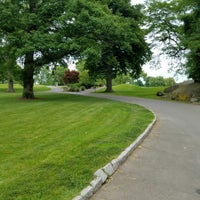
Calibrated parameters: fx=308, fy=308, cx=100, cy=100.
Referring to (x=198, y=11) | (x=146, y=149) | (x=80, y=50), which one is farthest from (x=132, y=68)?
(x=146, y=149)

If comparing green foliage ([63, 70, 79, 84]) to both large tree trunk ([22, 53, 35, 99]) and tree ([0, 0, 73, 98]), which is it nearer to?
large tree trunk ([22, 53, 35, 99])

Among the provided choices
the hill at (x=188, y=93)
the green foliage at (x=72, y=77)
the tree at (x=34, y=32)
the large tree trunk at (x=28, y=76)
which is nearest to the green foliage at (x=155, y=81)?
the green foliage at (x=72, y=77)

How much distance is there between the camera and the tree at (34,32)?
20938 millimetres

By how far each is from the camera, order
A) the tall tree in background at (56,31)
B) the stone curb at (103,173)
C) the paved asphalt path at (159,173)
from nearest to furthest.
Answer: the stone curb at (103,173)
the paved asphalt path at (159,173)
the tall tree in background at (56,31)

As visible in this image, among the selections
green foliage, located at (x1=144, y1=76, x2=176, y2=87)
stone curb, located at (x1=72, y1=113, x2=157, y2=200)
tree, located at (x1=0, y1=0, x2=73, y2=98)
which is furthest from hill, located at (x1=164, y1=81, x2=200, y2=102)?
green foliage, located at (x1=144, y1=76, x2=176, y2=87)

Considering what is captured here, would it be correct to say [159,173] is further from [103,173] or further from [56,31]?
→ [56,31]

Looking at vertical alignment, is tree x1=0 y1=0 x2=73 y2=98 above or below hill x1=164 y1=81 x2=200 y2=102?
above

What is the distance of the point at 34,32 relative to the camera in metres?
21.7

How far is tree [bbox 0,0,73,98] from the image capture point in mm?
20938

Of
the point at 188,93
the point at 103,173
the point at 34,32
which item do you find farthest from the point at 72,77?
the point at 103,173

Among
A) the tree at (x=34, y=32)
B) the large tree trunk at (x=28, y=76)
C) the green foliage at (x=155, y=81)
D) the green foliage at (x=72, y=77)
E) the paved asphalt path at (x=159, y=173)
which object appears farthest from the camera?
the green foliage at (x=155, y=81)

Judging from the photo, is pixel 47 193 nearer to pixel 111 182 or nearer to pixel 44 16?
pixel 111 182

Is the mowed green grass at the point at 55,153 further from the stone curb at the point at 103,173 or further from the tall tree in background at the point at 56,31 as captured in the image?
the tall tree in background at the point at 56,31

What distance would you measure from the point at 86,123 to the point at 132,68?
22320 millimetres
